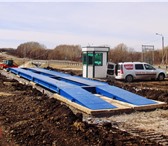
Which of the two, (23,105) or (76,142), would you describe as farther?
(23,105)

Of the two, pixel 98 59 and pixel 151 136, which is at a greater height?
pixel 98 59

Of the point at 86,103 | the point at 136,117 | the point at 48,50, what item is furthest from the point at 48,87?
the point at 48,50

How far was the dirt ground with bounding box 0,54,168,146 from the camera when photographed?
24.9ft

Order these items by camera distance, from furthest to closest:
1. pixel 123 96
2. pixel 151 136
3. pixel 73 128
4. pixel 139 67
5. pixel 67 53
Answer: pixel 67 53, pixel 139 67, pixel 123 96, pixel 73 128, pixel 151 136

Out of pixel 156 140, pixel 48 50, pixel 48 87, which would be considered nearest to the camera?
pixel 156 140

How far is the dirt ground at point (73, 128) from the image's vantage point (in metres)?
7.59

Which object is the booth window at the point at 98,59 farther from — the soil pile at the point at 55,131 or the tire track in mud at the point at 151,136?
the tire track in mud at the point at 151,136

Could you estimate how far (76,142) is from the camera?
7359mm

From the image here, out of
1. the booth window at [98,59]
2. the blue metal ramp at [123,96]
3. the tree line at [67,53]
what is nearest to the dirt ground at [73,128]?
the blue metal ramp at [123,96]

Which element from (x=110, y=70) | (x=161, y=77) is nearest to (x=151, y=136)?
(x=110, y=70)

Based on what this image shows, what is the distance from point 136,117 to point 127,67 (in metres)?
14.3

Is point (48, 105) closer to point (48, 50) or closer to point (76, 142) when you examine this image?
point (76, 142)

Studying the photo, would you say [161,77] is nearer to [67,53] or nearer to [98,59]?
[98,59]

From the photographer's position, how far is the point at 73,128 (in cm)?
855
